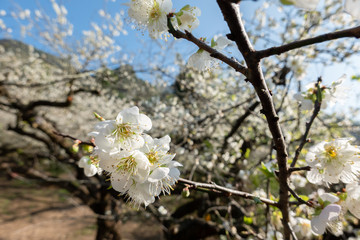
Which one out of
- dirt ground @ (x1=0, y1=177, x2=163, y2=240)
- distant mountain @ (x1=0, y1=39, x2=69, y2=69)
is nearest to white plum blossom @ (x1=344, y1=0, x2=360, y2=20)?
dirt ground @ (x1=0, y1=177, x2=163, y2=240)

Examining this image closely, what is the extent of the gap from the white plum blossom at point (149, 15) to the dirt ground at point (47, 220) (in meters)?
3.92

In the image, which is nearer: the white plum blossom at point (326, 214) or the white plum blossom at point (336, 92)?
the white plum blossom at point (326, 214)

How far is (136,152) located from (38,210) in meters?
6.63

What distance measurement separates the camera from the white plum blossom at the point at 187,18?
61cm

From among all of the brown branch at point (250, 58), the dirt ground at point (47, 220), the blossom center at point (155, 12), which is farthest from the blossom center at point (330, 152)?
the dirt ground at point (47, 220)

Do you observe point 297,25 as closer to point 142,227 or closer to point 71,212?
point 142,227

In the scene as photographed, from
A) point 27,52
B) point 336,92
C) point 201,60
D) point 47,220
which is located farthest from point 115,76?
point 27,52

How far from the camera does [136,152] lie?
0.59 metres

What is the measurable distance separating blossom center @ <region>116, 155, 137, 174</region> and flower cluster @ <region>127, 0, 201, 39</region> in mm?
424

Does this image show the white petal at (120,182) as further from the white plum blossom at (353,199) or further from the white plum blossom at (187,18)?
the white plum blossom at (353,199)

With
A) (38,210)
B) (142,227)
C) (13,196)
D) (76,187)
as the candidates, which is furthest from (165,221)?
(13,196)

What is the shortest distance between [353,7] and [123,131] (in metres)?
0.62

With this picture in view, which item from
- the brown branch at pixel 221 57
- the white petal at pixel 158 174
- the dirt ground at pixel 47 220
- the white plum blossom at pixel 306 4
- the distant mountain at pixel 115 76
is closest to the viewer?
the white plum blossom at pixel 306 4

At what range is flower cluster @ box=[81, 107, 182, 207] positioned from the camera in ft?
1.89
